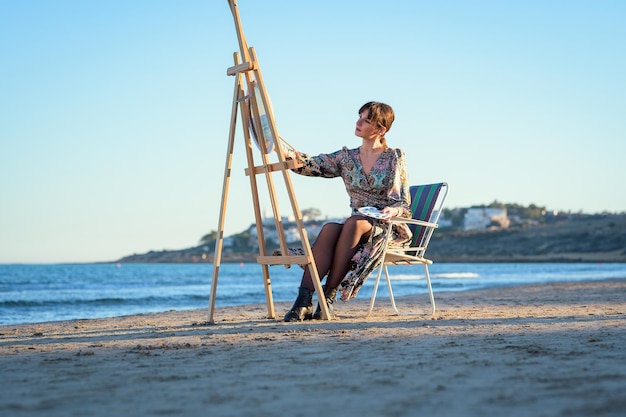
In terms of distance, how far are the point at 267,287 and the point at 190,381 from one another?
8.69 feet

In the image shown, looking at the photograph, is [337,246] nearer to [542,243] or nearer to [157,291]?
[157,291]

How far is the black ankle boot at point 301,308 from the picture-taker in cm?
480

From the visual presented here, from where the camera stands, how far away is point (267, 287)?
5.24 metres

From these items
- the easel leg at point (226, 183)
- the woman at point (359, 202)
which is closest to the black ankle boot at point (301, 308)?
the woman at point (359, 202)

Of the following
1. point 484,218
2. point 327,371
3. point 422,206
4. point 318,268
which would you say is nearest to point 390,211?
point 318,268

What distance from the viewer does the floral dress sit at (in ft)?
16.2

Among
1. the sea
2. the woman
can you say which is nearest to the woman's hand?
the woman

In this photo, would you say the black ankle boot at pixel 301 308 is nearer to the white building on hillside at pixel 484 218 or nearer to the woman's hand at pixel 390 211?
the woman's hand at pixel 390 211

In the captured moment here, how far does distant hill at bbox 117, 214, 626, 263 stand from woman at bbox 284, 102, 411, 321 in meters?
52.4

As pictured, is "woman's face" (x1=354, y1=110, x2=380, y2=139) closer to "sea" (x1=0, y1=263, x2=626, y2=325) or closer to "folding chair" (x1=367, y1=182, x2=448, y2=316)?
"folding chair" (x1=367, y1=182, x2=448, y2=316)

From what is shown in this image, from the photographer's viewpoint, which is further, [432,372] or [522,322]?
[522,322]

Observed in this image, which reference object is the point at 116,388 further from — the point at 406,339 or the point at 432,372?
the point at 406,339

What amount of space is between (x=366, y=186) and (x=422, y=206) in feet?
2.12

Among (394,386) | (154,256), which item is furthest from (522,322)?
(154,256)
